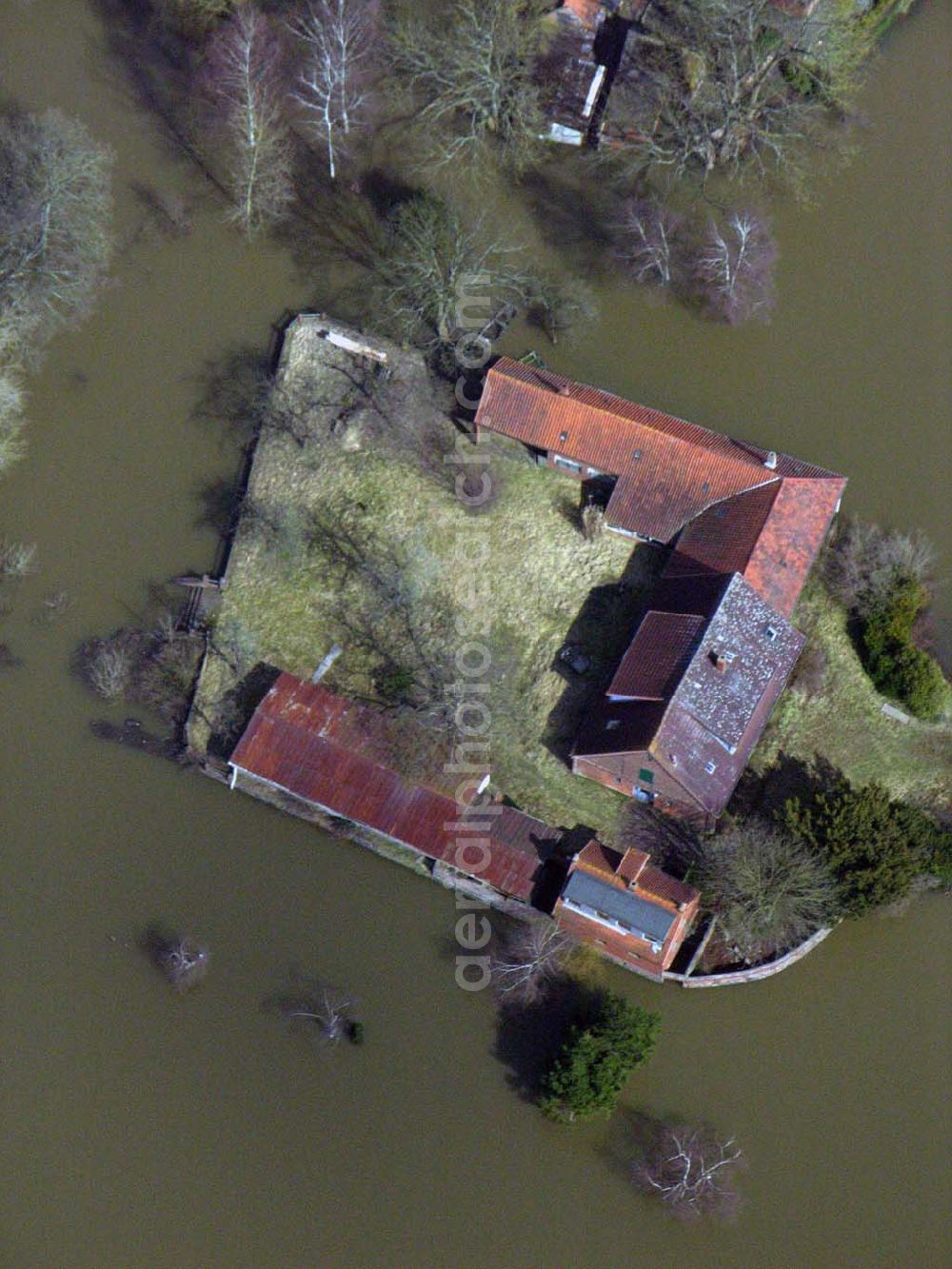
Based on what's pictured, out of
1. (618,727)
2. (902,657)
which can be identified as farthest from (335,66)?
(902,657)

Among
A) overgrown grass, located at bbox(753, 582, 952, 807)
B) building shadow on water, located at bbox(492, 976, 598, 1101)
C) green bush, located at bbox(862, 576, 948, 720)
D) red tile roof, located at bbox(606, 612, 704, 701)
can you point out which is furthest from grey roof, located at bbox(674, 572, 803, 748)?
building shadow on water, located at bbox(492, 976, 598, 1101)

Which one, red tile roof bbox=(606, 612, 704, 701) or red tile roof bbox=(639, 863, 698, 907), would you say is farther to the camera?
red tile roof bbox=(606, 612, 704, 701)

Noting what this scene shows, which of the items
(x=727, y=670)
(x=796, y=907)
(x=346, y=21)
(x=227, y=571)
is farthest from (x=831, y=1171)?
(x=346, y=21)

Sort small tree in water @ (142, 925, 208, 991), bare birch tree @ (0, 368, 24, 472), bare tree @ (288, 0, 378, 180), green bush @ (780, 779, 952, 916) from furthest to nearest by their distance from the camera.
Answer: bare tree @ (288, 0, 378, 180) → bare birch tree @ (0, 368, 24, 472) → small tree in water @ (142, 925, 208, 991) → green bush @ (780, 779, 952, 916)

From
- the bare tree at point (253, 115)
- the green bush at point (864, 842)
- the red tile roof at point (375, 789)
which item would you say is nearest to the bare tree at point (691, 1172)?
the green bush at point (864, 842)

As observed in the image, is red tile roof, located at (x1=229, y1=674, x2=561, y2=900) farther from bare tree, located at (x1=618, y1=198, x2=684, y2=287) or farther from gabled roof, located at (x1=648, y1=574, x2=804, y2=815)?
bare tree, located at (x1=618, y1=198, x2=684, y2=287)

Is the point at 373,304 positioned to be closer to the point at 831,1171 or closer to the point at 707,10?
the point at 707,10

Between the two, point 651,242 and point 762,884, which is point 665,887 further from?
point 651,242
